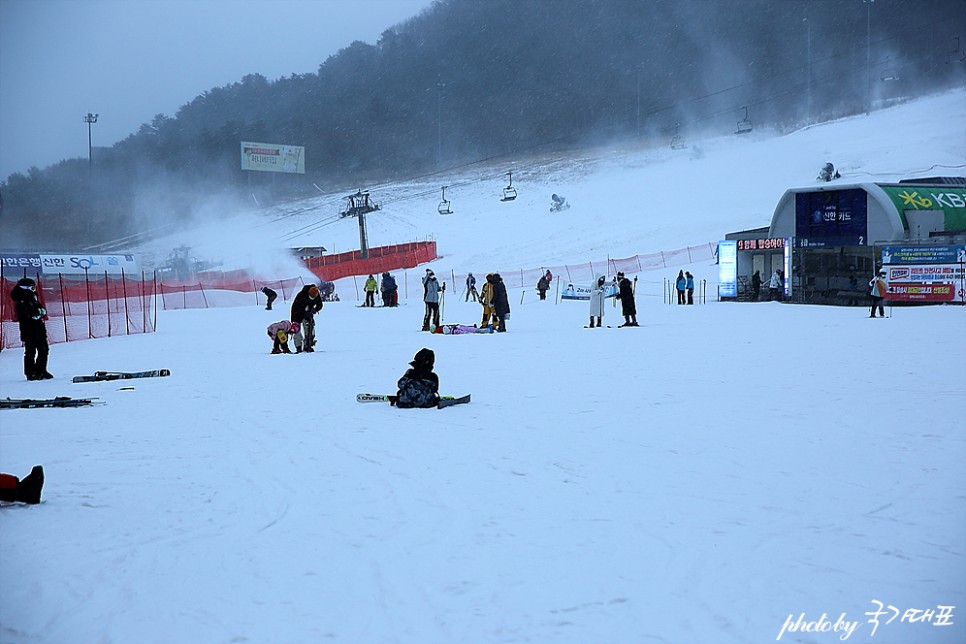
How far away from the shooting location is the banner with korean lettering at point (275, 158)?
8731 centimetres

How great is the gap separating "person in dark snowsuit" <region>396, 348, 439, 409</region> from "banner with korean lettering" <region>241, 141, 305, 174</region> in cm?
7993

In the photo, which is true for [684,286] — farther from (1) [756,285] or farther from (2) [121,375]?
(2) [121,375]

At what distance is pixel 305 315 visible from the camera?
58.2 feet

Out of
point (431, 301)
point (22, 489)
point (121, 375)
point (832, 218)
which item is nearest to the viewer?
point (22, 489)

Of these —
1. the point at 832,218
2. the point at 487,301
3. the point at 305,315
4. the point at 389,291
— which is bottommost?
the point at 305,315

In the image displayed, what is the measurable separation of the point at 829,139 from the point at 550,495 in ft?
252

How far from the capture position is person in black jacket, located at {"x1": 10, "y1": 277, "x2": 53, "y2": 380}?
1420 cm

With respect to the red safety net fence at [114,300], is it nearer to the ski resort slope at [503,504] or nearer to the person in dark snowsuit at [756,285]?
the ski resort slope at [503,504]

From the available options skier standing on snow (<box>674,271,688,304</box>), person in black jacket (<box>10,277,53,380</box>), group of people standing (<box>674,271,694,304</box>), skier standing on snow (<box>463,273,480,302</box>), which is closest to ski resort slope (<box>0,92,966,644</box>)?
person in black jacket (<box>10,277,53,380</box>)

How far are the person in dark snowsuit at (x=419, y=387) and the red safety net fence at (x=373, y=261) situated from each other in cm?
4501

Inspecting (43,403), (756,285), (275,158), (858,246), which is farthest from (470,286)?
(275,158)

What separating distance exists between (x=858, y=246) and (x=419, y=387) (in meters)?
25.4

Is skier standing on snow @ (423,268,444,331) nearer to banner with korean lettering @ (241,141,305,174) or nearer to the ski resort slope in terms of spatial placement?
the ski resort slope

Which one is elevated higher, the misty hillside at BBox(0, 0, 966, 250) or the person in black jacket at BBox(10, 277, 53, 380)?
the misty hillside at BBox(0, 0, 966, 250)
